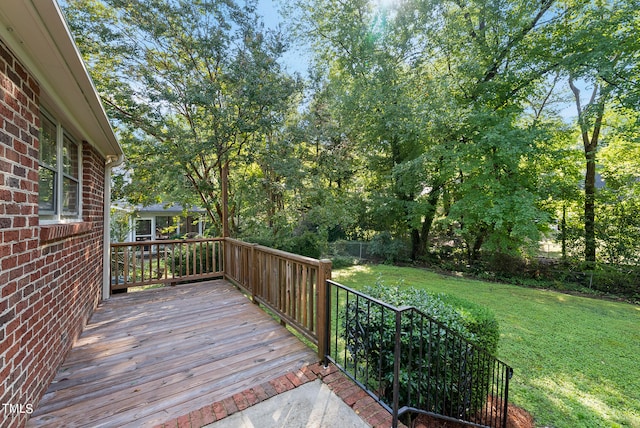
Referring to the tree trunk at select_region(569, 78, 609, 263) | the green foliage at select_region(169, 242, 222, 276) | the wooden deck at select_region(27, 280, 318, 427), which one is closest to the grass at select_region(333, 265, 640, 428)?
the tree trunk at select_region(569, 78, 609, 263)

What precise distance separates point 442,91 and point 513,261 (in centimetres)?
642

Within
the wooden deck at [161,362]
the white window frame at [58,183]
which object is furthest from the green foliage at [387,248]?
the white window frame at [58,183]

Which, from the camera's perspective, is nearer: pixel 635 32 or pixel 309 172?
pixel 635 32

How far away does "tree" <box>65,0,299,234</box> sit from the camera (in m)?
5.75

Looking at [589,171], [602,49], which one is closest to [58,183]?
[602,49]

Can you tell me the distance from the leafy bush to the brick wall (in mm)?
2255

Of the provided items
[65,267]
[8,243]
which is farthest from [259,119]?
[8,243]

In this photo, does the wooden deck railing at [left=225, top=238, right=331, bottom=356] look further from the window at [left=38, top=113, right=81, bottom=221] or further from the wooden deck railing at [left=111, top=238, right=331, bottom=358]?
the window at [left=38, top=113, right=81, bottom=221]

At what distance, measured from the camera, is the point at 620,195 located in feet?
28.4

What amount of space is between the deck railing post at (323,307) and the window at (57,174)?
241cm

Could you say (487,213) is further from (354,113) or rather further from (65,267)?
(65,267)

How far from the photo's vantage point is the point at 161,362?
2680mm

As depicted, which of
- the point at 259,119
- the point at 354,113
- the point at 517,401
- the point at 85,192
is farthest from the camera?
the point at 354,113

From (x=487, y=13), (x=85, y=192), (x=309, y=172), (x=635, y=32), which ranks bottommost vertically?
(x=85, y=192)
